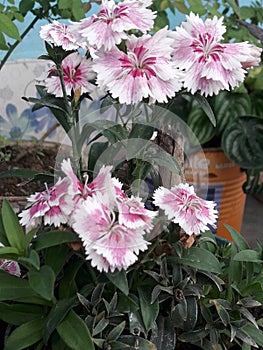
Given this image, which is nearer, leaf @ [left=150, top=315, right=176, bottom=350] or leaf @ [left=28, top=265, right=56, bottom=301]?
leaf @ [left=28, top=265, right=56, bottom=301]

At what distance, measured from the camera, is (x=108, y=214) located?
66 centimetres

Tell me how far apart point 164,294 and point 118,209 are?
0.56 feet

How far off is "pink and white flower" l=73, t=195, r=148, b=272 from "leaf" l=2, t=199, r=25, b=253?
120mm

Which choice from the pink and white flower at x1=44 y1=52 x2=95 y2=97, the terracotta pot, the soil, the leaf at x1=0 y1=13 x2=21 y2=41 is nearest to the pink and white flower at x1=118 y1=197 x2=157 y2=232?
the pink and white flower at x1=44 y1=52 x2=95 y2=97

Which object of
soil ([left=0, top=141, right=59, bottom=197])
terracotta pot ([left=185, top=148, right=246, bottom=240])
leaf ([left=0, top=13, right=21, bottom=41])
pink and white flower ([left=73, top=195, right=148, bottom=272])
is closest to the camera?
pink and white flower ([left=73, top=195, right=148, bottom=272])

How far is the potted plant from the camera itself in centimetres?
68

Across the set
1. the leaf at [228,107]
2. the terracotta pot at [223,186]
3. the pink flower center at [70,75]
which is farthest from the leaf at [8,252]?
the leaf at [228,107]

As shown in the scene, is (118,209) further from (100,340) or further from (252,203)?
(252,203)

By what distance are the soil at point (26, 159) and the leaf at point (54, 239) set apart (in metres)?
0.66

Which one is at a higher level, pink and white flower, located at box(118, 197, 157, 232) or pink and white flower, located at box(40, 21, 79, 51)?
pink and white flower, located at box(40, 21, 79, 51)

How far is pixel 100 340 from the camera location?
28.5 inches

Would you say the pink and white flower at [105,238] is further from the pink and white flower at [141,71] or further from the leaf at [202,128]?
the leaf at [202,128]

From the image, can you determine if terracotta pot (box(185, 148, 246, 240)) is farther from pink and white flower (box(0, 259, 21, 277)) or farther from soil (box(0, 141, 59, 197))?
pink and white flower (box(0, 259, 21, 277))

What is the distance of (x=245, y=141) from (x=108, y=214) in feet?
3.54
